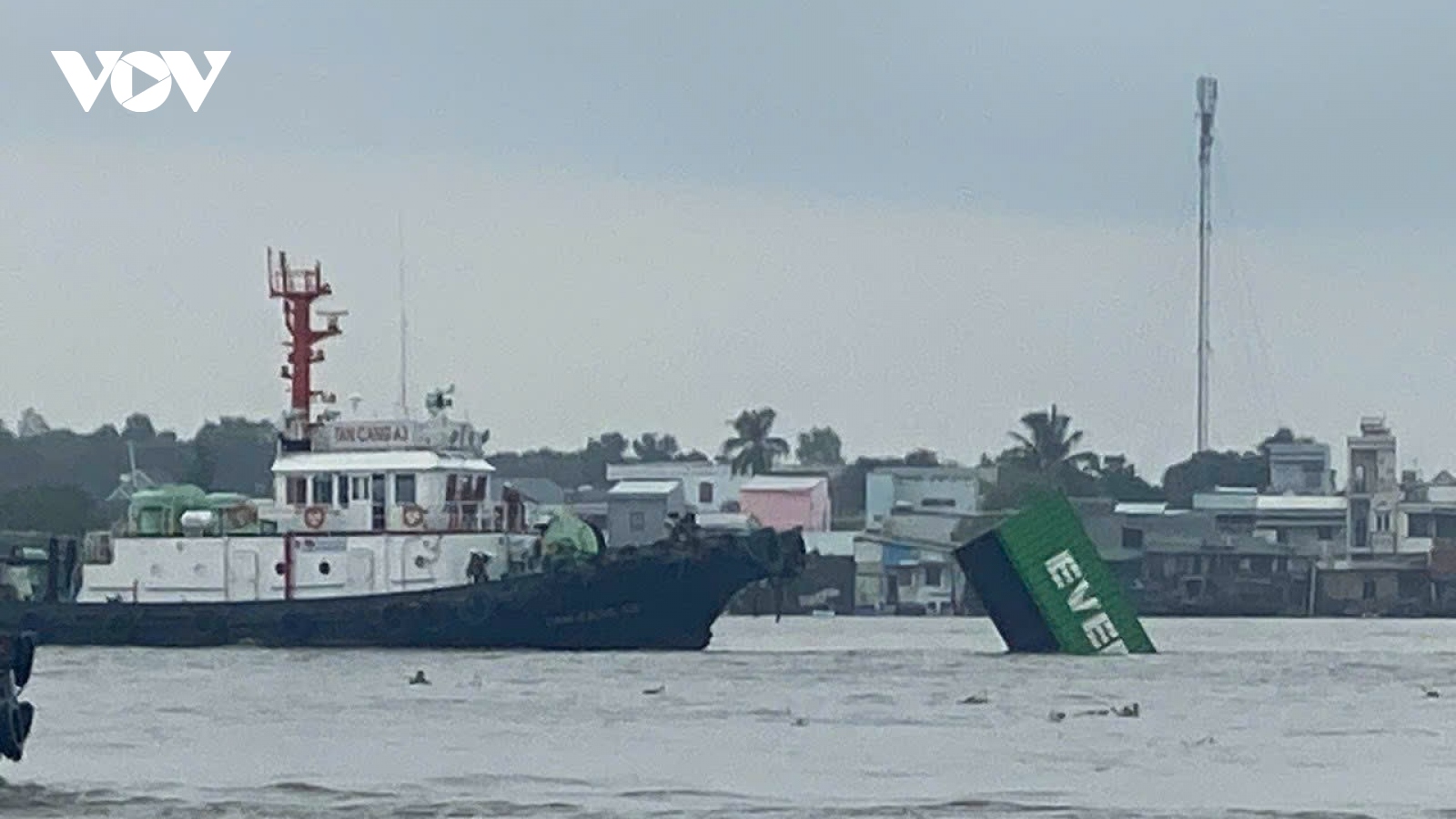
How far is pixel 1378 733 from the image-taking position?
2163 inches

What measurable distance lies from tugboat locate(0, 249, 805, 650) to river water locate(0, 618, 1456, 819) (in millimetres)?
790

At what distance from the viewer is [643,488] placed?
525 ft

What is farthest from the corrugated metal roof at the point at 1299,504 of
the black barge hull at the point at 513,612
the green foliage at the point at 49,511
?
the black barge hull at the point at 513,612

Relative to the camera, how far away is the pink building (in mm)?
163375

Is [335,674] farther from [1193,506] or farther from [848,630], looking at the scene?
[1193,506]

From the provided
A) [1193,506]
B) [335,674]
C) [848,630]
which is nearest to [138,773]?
[335,674]

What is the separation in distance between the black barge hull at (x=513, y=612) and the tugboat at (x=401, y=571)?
23mm

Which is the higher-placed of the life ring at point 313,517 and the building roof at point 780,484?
the building roof at point 780,484

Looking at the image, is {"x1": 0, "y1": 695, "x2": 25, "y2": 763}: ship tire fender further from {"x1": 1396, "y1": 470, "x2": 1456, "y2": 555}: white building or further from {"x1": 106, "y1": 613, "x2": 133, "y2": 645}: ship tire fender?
{"x1": 1396, "y1": 470, "x2": 1456, "y2": 555}: white building

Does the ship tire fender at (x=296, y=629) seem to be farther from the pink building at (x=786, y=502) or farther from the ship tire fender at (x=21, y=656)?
the pink building at (x=786, y=502)

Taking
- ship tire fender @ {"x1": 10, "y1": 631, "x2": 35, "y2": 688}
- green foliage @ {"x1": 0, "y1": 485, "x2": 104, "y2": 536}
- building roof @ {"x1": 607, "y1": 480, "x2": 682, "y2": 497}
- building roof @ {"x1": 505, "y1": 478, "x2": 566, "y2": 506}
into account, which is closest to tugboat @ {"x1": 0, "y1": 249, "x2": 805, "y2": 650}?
ship tire fender @ {"x1": 10, "y1": 631, "x2": 35, "y2": 688}

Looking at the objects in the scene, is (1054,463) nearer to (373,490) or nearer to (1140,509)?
(1140,509)

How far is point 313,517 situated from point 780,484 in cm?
9025

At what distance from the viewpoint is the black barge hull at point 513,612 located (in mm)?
75625
